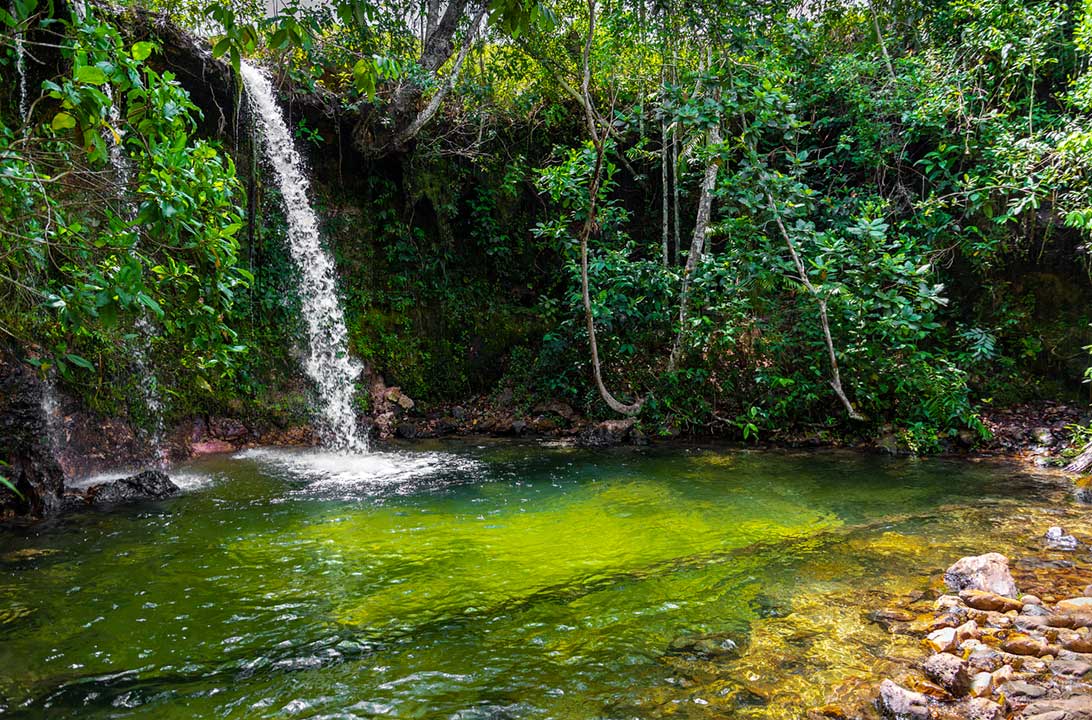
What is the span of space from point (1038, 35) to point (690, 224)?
5772 mm

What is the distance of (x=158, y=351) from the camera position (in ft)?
30.5

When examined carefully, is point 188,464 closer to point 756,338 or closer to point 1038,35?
point 756,338

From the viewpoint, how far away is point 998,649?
10.3ft

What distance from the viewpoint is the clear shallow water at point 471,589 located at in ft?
9.57

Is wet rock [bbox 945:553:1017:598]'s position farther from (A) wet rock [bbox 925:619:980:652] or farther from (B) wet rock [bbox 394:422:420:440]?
(B) wet rock [bbox 394:422:420:440]

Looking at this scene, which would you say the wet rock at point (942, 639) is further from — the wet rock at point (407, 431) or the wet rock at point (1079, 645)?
the wet rock at point (407, 431)

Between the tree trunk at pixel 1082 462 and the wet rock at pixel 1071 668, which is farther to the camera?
the tree trunk at pixel 1082 462

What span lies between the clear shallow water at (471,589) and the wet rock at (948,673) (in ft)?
0.84

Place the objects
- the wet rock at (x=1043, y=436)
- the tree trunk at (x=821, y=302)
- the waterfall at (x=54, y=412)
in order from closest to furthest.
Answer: the waterfall at (x=54, y=412) → the wet rock at (x=1043, y=436) → the tree trunk at (x=821, y=302)

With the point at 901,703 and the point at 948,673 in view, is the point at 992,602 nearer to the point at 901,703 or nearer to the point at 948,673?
the point at 948,673

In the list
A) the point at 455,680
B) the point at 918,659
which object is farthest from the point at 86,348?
the point at 918,659

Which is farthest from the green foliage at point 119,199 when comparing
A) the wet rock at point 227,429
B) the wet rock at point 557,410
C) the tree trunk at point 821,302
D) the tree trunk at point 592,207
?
the wet rock at point 557,410

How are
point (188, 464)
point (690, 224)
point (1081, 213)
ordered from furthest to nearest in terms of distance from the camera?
point (690, 224), point (188, 464), point (1081, 213)

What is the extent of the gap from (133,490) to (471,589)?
4452 mm
